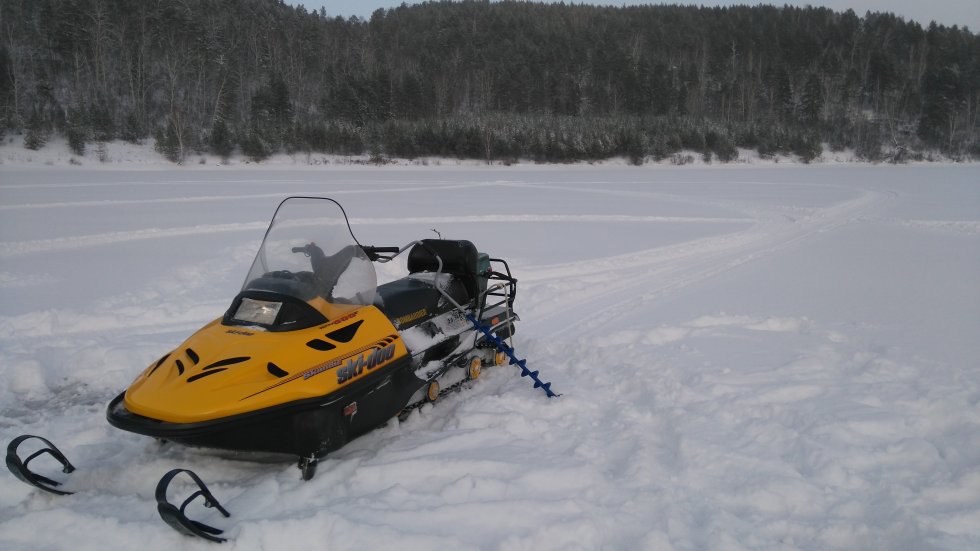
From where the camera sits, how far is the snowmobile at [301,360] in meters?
2.67

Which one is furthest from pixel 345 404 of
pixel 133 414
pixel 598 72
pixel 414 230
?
pixel 598 72

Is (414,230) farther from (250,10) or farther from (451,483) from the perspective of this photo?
(250,10)

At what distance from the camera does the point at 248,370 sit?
9.06 feet

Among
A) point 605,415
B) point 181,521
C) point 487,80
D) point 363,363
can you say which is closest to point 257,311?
point 363,363

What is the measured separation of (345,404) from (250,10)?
232 ft

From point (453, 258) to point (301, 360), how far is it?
1.94 m

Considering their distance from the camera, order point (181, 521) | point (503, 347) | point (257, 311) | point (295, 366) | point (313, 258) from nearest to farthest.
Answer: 1. point (181, 521)
2. point (295, 366)
3. point (257, 311)
4. point (313, 258)
5. point (503, 347)

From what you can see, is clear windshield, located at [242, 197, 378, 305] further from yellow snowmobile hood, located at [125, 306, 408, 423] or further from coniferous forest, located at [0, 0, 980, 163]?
coniferous forest, located at [0, 0, 980, 163]

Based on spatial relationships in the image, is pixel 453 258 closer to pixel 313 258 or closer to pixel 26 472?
pixel 313 258

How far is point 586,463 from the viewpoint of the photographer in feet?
10.3

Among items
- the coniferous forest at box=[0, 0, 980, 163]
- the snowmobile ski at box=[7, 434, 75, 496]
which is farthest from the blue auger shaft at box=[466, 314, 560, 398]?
the coniferous forest at box=[0, 0, 980, 163]

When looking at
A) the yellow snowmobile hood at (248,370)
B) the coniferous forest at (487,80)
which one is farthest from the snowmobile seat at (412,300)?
the coniferous forest at (487,80)

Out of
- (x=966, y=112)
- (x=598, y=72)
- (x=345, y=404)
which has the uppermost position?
(x=598, y=72)

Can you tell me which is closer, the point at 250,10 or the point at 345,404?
the point at 345,404
